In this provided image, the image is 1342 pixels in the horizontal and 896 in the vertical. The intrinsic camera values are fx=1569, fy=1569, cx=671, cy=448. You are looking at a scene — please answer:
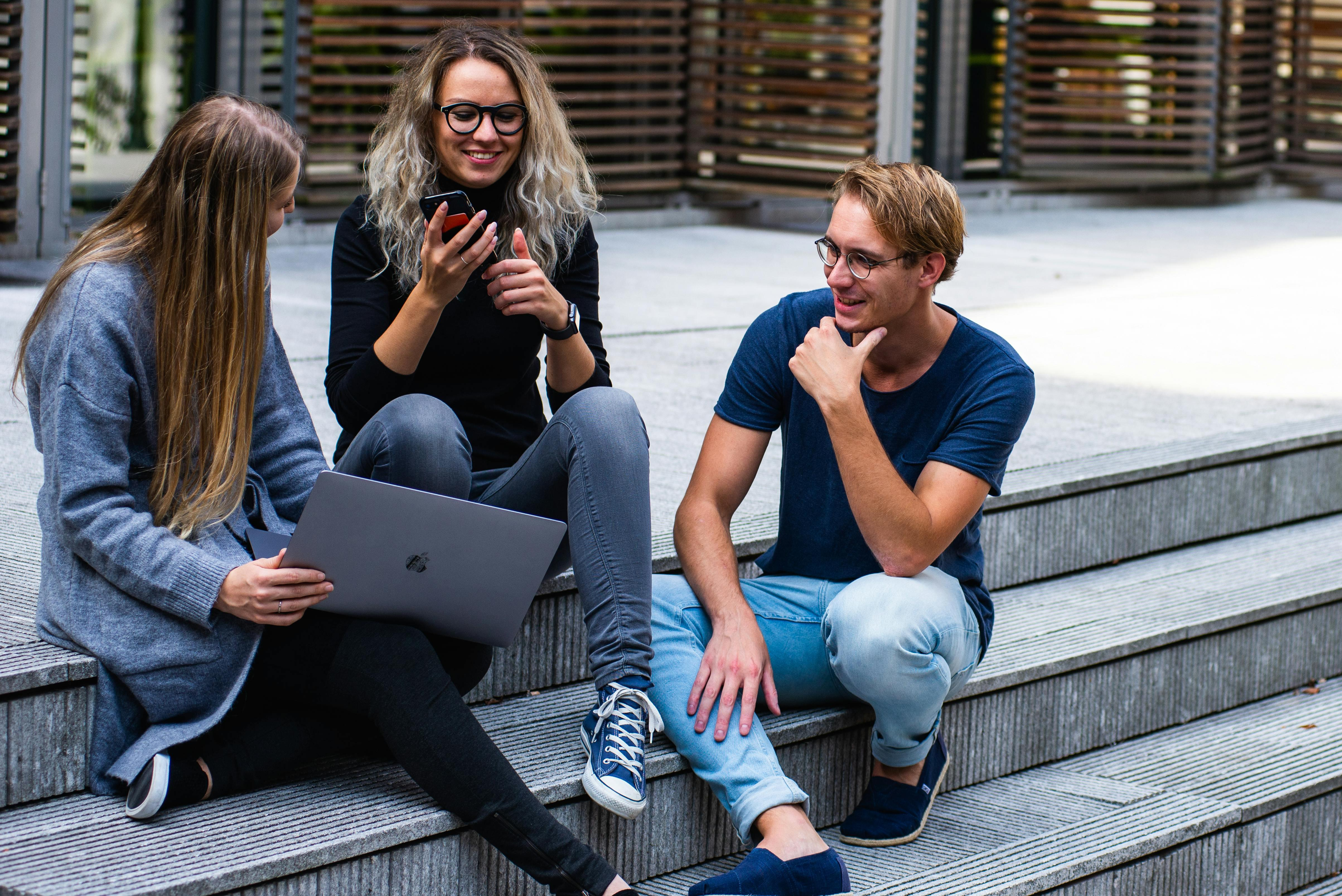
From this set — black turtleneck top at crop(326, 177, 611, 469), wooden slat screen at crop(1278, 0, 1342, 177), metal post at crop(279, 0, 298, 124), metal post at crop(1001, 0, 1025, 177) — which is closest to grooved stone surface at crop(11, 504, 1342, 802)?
black turtleneck top at crop(326, 177, 611, 469)

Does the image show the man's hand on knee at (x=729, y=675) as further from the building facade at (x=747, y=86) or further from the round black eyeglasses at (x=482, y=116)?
the building facade at (x=747, y=86)

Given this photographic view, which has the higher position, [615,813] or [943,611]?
[943,611]

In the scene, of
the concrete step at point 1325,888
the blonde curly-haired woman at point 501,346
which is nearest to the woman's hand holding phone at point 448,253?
the blonde curly-haired woman at point 501,346

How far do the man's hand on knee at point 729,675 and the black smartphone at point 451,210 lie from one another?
80 centimetres

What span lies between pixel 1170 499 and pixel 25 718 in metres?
2.84

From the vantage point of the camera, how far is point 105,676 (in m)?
2.32

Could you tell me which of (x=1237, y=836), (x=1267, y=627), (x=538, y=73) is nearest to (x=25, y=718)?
(x=538, y=73)

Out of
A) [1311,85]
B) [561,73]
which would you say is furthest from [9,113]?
[1311,85]

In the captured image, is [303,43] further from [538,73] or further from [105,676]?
[105,676]

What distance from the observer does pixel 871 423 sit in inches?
107

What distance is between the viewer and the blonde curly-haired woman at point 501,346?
8.37 feet

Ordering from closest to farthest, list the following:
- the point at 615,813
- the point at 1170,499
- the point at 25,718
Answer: the point at 25,718 < the point at 615,813 < the point at 1170,499

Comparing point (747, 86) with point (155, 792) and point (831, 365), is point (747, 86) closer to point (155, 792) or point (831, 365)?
point (831, 365)

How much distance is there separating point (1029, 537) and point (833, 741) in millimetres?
1066
